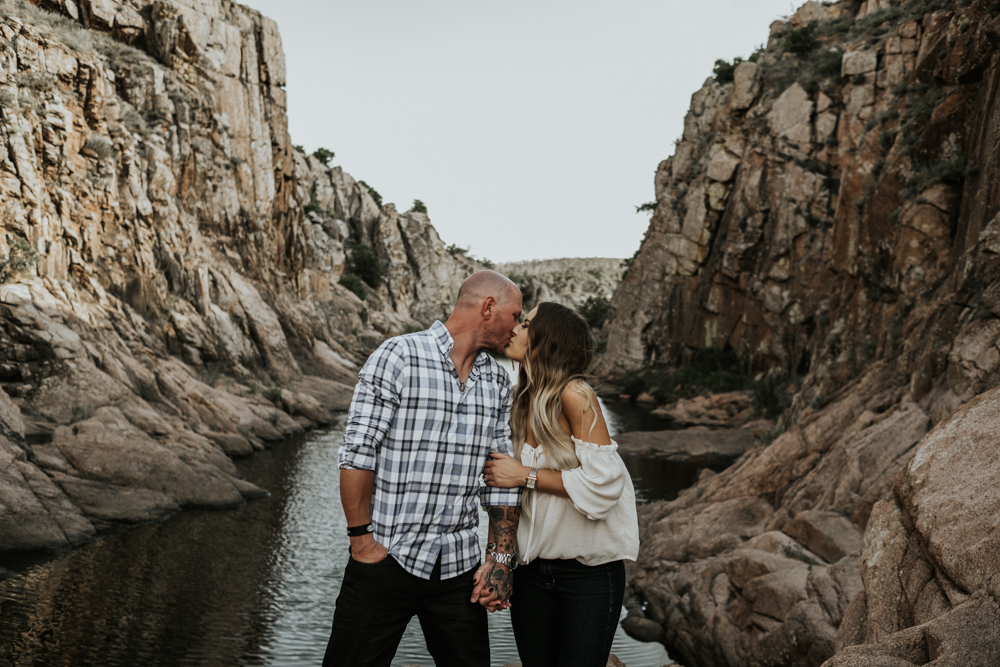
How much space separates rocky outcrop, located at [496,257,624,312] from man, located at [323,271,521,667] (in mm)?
92929

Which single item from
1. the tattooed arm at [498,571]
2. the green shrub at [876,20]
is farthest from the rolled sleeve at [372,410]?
the green shrub at [876,20]

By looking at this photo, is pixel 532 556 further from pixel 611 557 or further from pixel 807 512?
pixel 807 512

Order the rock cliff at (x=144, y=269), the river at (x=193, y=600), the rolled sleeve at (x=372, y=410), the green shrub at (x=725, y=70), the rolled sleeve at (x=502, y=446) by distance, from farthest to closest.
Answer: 1. the green shrub at (x=725, y=70)
2. the rock cliff at (x=144, y=269)
3. the river at (x=193, y=600)
4. the rolled sleeve at (x=502, y=446)
5. the rolled sleeve at (x=372, y=410)

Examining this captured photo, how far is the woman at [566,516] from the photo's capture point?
9.95ft

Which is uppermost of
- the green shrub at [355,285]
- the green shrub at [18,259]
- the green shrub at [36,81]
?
the green shrub at [36,81]

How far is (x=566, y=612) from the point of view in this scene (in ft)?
10.1

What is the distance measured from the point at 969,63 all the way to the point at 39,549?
17967mm

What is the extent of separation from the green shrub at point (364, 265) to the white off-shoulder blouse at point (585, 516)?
195ft

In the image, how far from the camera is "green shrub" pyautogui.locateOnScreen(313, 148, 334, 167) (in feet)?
224

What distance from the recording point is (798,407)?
667 inches

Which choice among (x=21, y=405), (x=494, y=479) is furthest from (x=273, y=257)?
(x=494, y=479)


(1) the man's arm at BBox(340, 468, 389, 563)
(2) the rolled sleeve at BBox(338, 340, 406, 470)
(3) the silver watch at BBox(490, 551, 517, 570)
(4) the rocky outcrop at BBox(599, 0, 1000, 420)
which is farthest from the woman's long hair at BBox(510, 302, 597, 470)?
(4) the rocky outcrop at BBox(599, 0, 1000, 420)

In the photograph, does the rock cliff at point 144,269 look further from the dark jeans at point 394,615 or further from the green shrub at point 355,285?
the green shrub at point 355,285

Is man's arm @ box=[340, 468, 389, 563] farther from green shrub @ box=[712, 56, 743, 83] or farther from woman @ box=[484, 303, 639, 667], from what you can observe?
green shrub @ box=[712, 56, 743, 83]
